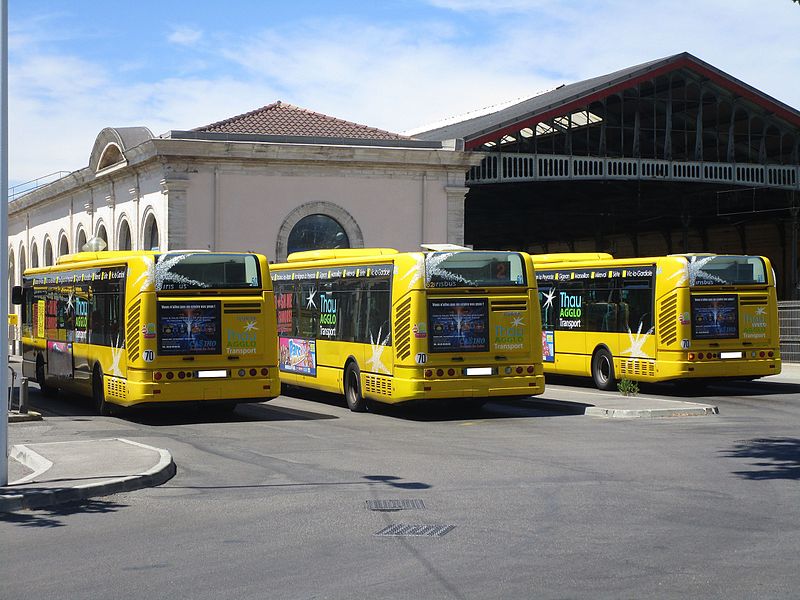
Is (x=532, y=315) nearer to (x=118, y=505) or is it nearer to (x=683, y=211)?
(x=118, y=505)

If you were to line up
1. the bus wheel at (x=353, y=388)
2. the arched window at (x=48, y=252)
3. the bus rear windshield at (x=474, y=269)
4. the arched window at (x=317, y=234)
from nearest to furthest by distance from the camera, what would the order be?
the bus rear windshield at (x=474, y=269) < the bus wheel at (x=353, y=388) < the arched window at (x=317, y=234) < the arched window at (x=48, y=252)

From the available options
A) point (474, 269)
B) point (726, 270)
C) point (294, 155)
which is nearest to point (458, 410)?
point (474, 269)

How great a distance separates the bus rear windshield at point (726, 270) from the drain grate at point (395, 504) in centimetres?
1461

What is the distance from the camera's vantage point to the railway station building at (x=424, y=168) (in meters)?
39.4

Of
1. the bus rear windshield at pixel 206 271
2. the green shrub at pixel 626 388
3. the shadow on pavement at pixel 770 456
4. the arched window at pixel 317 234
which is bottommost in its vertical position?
the shadow on pavement at pixel 770 456

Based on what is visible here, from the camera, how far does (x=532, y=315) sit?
69.6 feet

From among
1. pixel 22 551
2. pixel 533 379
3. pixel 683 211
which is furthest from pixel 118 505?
pixel 683 211

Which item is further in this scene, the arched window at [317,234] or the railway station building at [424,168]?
the arched window at [317,234]

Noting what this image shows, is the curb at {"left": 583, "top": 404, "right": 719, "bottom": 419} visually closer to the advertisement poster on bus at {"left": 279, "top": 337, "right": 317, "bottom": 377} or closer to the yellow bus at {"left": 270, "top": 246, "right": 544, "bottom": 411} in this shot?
the yellow bus at {"left": 270, "top": 246, "right": 544, "bottom": 411}

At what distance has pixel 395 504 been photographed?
11.5 metres

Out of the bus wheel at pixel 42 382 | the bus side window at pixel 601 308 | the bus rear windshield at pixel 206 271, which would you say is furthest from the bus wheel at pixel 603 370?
the bus wheel at pixel 42 382

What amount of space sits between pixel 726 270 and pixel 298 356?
28.9ft

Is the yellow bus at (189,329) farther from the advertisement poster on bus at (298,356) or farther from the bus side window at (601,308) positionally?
the bus side window at (601,308)

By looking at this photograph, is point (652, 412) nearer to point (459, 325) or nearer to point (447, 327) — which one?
point (459, 325)
